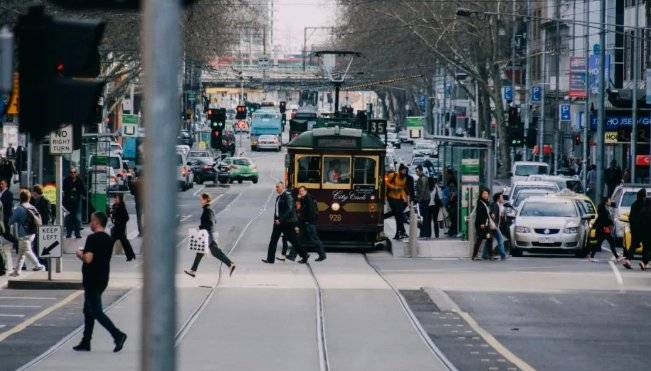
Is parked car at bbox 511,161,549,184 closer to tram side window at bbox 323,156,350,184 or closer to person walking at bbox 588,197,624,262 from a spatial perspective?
tram side window at bbox 323,156,350,184

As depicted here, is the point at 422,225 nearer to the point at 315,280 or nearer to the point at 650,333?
the point at 315,280

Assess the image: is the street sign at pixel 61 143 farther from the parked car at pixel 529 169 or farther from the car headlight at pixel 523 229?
the parked car at pixel 529 169

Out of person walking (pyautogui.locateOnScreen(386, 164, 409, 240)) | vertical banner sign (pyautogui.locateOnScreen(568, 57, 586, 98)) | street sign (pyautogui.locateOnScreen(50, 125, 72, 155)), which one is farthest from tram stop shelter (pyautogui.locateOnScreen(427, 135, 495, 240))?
vertical banner sign (pyautogui.locateOnScreen(568, 57, 586, 98))

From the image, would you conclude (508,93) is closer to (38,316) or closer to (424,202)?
(424,202)

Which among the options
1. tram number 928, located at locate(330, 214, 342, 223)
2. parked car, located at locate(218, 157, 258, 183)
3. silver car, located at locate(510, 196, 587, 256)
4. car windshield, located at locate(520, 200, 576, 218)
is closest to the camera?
silver car, located at locate(510, 196, 587, 256)

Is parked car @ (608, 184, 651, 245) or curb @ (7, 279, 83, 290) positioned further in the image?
parked car @ (608, 184, 651, 245)

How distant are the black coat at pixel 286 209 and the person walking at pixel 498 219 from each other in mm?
5213

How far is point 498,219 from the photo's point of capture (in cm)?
3712

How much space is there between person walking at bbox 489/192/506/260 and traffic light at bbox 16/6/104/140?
29.4 metres

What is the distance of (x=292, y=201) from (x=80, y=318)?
10746 mm

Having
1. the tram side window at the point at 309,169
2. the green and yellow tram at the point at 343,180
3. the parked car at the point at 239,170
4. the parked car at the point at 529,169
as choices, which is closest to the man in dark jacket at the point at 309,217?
the green and yellow tram at the point at 343,180

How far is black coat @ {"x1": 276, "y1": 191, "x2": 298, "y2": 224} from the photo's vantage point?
108 feet

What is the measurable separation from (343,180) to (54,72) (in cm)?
3110

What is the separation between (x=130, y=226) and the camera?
158 feet
